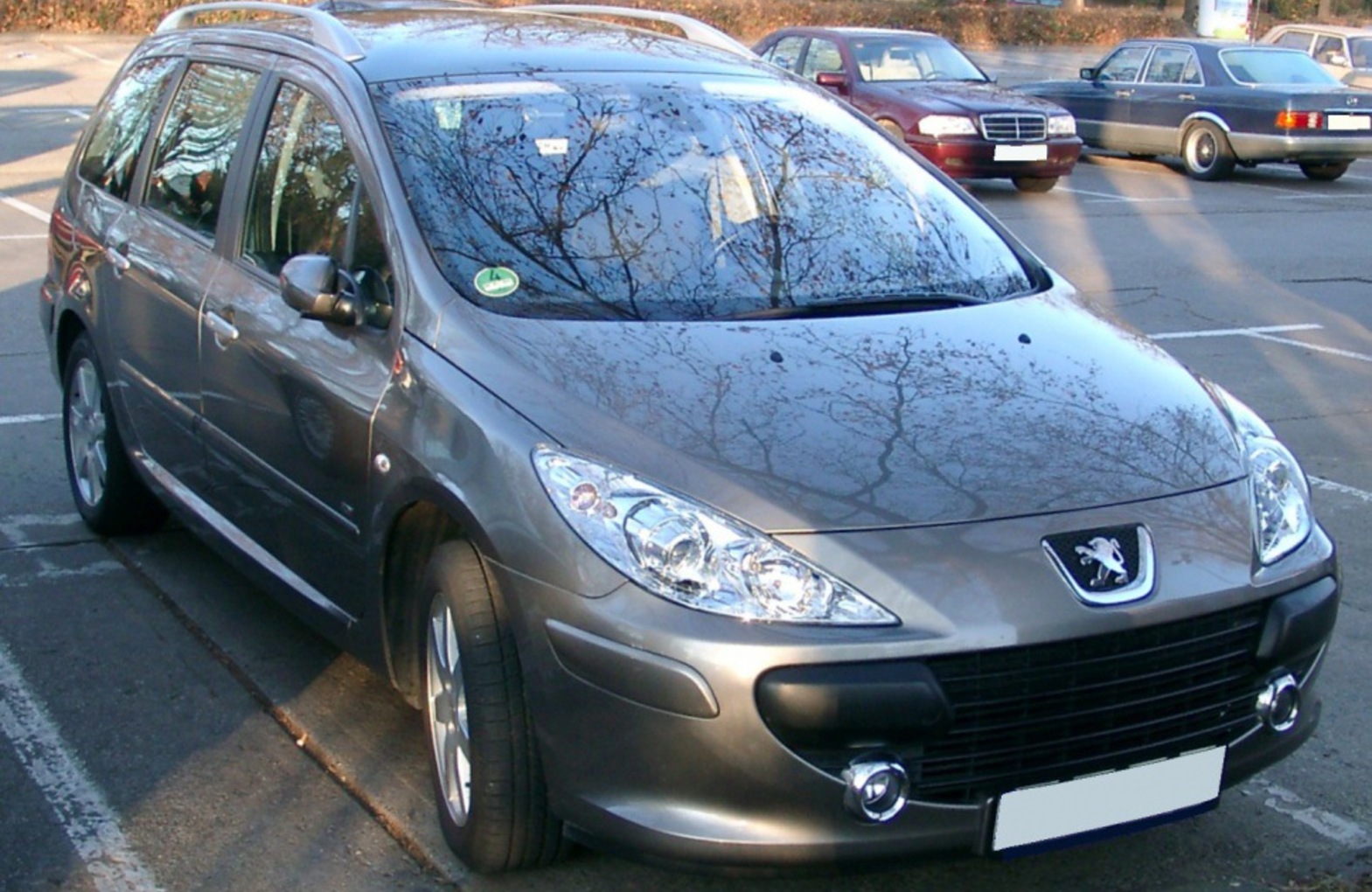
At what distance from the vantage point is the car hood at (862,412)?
3.34m

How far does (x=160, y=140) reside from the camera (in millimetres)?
5598

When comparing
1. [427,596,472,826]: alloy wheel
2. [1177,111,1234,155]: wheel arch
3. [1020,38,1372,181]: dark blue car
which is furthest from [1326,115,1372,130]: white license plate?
[427,596,472,826]: alloy wheel

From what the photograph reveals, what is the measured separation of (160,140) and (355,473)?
2084 millimetres

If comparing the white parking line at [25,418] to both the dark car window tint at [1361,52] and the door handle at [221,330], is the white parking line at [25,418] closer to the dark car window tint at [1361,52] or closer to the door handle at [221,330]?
the door handle at [221,330]

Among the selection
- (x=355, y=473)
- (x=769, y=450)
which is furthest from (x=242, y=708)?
(x=769, y=450)

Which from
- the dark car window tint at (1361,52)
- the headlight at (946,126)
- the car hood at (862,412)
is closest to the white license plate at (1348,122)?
the dark car window tint at (1361,52)

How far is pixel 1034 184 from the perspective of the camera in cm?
1838

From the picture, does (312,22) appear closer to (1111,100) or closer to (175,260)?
(175,260)

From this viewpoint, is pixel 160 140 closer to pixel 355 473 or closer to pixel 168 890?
pixel 355 473

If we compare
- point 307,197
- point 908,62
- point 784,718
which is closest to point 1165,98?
point 908,62

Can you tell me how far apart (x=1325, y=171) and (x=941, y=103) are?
18.3ft

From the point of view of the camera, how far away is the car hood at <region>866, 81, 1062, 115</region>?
17375mm

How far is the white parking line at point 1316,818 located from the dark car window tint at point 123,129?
12.9 feet

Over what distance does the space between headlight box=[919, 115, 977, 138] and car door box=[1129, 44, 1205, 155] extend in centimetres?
419
